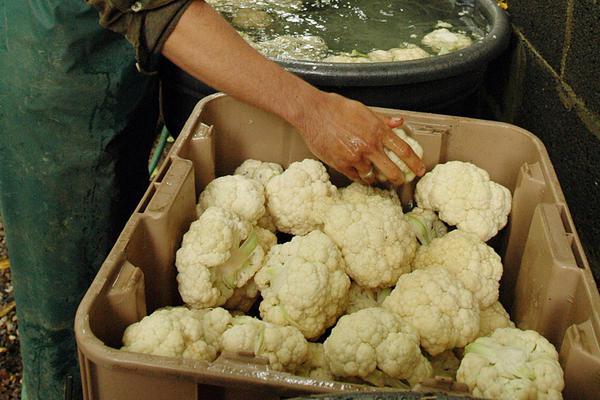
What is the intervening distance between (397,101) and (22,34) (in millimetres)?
1076

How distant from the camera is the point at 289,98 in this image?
59.0 inches

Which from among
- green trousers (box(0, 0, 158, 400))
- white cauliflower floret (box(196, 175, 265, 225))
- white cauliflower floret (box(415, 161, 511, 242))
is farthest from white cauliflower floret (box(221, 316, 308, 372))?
green trousers (box(0, 0, 158, 400))

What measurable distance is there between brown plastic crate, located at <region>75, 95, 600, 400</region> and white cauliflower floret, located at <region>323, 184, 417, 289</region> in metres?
0.23

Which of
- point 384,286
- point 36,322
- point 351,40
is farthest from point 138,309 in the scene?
point 351,40

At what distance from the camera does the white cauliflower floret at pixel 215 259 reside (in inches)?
55.1

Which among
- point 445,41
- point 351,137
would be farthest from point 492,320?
point 445,41

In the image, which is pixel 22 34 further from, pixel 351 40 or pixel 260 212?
pixel 351 40

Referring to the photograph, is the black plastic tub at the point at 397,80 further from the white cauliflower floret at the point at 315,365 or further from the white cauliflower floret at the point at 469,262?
the white cauliflower floret at the point at 315,365

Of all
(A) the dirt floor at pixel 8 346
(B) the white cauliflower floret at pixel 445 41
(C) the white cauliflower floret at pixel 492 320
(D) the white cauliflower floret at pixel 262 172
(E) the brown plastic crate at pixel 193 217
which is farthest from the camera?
(B) the white cauliflower floret at pixel 445 41

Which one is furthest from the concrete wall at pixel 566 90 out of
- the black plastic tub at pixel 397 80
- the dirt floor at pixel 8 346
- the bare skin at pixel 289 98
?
the dirt floor at pixel 8 346

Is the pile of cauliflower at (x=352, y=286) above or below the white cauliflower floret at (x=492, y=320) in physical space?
above

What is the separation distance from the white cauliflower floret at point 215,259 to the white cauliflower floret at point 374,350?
11.7 inches

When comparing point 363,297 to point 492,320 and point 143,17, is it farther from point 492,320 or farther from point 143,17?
point 143,17

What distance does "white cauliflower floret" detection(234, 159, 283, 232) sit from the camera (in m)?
1.69
